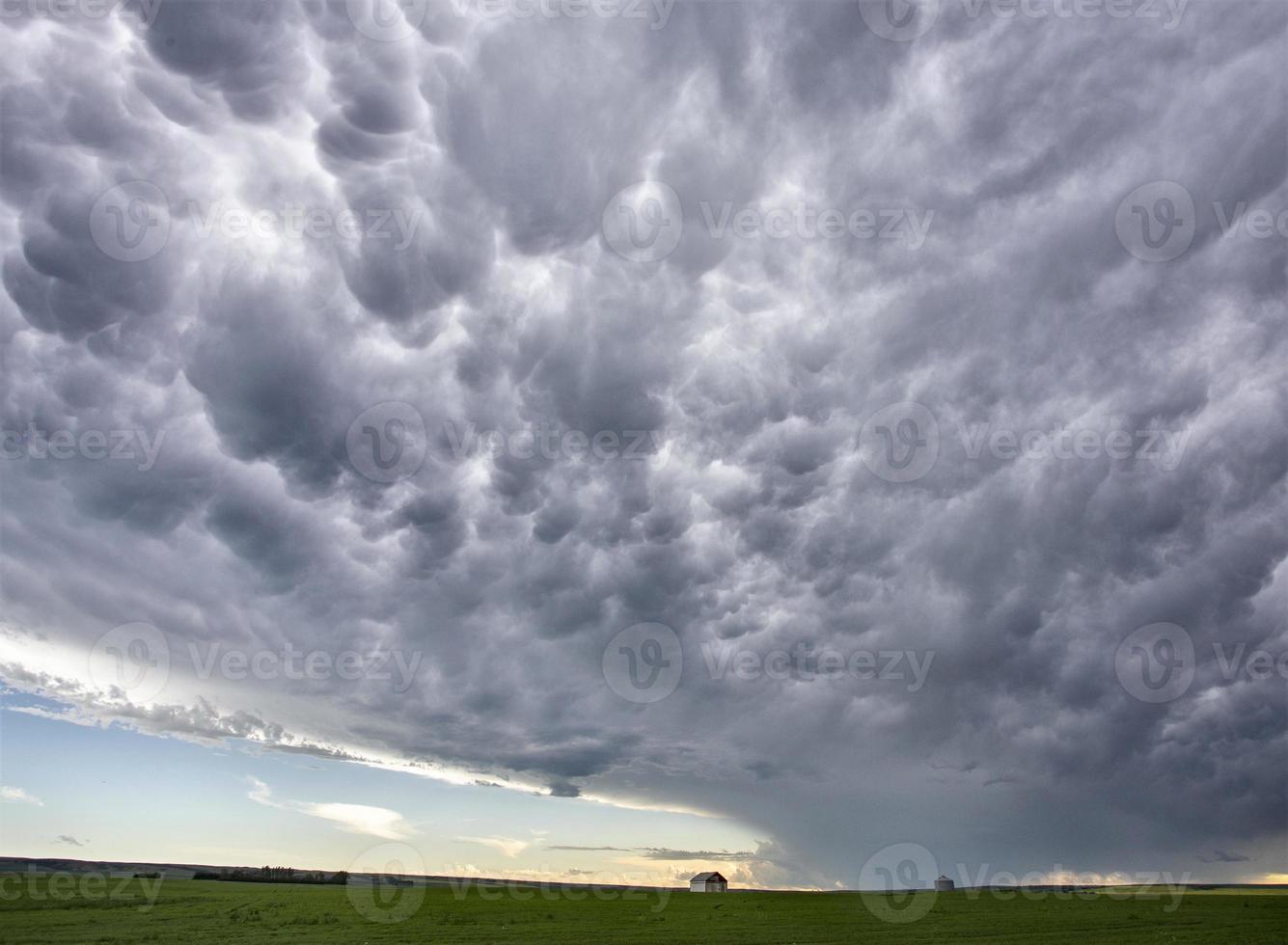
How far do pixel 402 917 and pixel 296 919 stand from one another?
1209 centimetres

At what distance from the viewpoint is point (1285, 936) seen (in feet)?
233

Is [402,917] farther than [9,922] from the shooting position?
Yes

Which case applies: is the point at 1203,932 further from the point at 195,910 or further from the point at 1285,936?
the point at 195,910

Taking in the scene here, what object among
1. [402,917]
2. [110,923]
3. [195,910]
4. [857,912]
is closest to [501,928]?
[402,917]

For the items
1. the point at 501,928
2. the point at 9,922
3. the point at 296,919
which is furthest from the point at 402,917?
the point at 9,922

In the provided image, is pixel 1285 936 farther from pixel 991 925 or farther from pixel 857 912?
pixel 857 912

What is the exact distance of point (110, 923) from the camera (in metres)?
66.8

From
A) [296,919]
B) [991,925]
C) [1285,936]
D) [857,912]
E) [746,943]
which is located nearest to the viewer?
[746,943]

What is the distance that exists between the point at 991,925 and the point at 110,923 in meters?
80.3

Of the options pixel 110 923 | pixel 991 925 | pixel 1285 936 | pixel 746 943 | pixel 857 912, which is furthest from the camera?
pixel 857 912

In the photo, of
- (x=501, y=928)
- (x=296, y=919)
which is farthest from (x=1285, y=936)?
(x=296, y=919)

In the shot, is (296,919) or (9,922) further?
(296,919)

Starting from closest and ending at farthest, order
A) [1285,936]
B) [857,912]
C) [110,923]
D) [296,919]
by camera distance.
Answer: [110,923], [1285,936], [296,919], [857,912]

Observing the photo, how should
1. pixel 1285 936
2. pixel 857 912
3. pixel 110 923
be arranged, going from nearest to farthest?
pixel 110 923, pixel 1285 936, pixel 857 912
